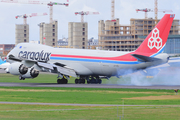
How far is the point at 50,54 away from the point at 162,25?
19.0 metres

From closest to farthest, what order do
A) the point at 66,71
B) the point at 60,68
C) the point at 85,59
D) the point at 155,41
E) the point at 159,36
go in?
the point at 159,36 → the point at 155,41 → the point at 60,68 → the point at 66,71 → the point at 85,59

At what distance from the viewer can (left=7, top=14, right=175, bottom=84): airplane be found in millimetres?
50812

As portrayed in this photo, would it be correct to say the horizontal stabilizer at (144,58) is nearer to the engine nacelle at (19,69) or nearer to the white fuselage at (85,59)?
the white fuselage at (85,59)

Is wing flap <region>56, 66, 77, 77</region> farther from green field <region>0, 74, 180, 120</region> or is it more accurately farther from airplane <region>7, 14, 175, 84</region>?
green field <region>0, 74, 180, 120</region>

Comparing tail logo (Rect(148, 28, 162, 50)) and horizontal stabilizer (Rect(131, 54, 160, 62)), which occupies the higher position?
tail logo (Rect(148, 28, 162, 50))

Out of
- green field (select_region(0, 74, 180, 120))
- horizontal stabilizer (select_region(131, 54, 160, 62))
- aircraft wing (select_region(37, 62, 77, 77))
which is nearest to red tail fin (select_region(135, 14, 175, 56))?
horizontal stabilizer (select_region(131, 54, 160, 62))

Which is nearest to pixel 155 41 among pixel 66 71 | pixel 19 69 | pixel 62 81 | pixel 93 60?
pixel 93 60

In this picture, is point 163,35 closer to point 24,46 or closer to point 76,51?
point 76,51

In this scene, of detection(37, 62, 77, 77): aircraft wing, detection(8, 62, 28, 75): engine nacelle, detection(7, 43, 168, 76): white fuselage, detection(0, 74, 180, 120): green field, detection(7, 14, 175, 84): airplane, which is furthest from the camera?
detection(8, 62, 28, 75): engine nacelle

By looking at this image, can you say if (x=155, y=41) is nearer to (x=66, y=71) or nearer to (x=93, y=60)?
(x=93, y=60)

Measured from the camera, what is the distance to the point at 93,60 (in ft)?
181

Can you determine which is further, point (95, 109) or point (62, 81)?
point (62, 81)

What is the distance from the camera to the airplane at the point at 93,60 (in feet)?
167

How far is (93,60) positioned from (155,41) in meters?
10.1
